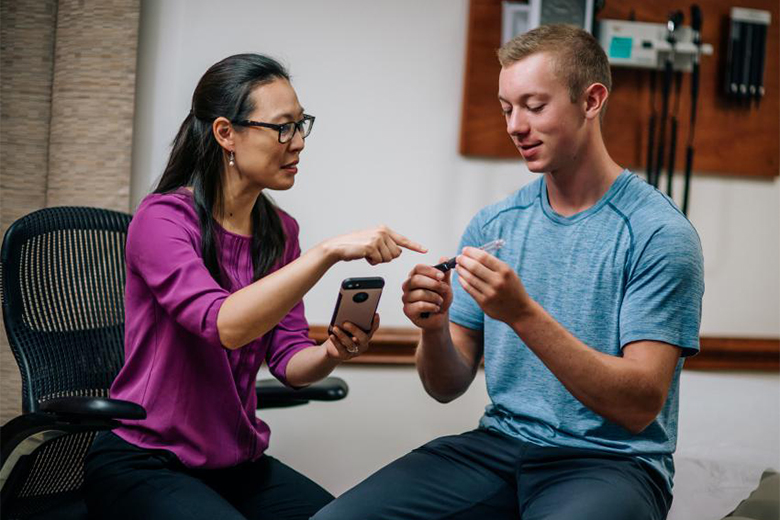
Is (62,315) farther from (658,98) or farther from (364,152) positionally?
(658,98)

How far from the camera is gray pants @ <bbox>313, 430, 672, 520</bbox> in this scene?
140 cm

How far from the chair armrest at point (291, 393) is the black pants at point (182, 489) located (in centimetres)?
13

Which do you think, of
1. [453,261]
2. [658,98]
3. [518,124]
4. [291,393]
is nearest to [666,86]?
[658,98]

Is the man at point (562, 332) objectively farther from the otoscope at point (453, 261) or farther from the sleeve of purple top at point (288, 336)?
the sleeve of purple top at point (288, 336)

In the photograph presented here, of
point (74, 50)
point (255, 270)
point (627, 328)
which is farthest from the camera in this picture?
point (74, 50)

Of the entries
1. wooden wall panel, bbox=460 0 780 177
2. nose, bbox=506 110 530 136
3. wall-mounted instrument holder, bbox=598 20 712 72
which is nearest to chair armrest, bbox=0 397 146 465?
nose, bbox=506 110 530 136

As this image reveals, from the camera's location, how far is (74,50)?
2172mm

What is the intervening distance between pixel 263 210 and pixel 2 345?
954 mm

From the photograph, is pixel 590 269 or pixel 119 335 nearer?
pixel 590 269

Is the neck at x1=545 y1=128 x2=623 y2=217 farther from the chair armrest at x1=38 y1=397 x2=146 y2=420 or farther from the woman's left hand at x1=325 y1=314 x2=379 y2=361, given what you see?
the chair armrest at x1=38 y1=397 x2=146 y2=420

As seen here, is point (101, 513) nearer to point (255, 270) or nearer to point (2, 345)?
point (255, 270)

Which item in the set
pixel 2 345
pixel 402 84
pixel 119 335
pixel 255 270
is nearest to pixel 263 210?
pixel 255 270

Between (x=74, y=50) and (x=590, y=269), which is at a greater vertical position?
(x=74, y=50)

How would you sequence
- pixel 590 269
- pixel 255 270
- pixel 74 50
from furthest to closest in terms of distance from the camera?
pixel 74 50, pixel 255 270, pixel 590 269
